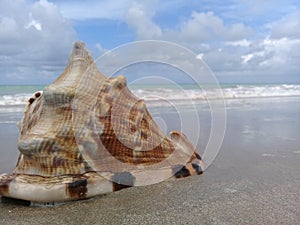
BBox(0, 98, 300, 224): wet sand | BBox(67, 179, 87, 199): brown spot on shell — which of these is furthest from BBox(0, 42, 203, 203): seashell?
BBox(0, 98, 300, 224): wet sand

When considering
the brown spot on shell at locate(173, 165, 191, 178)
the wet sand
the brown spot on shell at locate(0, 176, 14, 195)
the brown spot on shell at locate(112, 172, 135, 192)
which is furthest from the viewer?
the brown spot on shell at locate(173, 165, 191, 178)

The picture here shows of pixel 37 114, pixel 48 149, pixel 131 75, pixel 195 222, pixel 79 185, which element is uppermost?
pixel 131 75

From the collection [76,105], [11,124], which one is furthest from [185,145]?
[11,124]

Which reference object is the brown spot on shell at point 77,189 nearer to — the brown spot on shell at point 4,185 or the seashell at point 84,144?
the seashell at point 84,144

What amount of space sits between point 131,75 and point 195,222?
1596 mm

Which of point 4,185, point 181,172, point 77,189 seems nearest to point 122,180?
point 77,189

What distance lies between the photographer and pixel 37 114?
2.79 meters

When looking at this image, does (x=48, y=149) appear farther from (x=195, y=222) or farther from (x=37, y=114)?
(x=195, y=222)

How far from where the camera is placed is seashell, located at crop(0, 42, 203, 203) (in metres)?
2.45

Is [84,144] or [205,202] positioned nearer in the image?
[205,202]

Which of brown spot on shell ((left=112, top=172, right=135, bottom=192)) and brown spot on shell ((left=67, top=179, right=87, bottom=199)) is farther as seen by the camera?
brown spot on shell ((left=112, top=172, right=135, bottom=192))

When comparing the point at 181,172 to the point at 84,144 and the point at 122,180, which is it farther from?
the point at 84,144

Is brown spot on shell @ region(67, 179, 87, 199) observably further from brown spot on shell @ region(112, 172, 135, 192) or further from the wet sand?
brown spot on shell @ region(112, 172, 135, 192)

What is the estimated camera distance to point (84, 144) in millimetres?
2607
